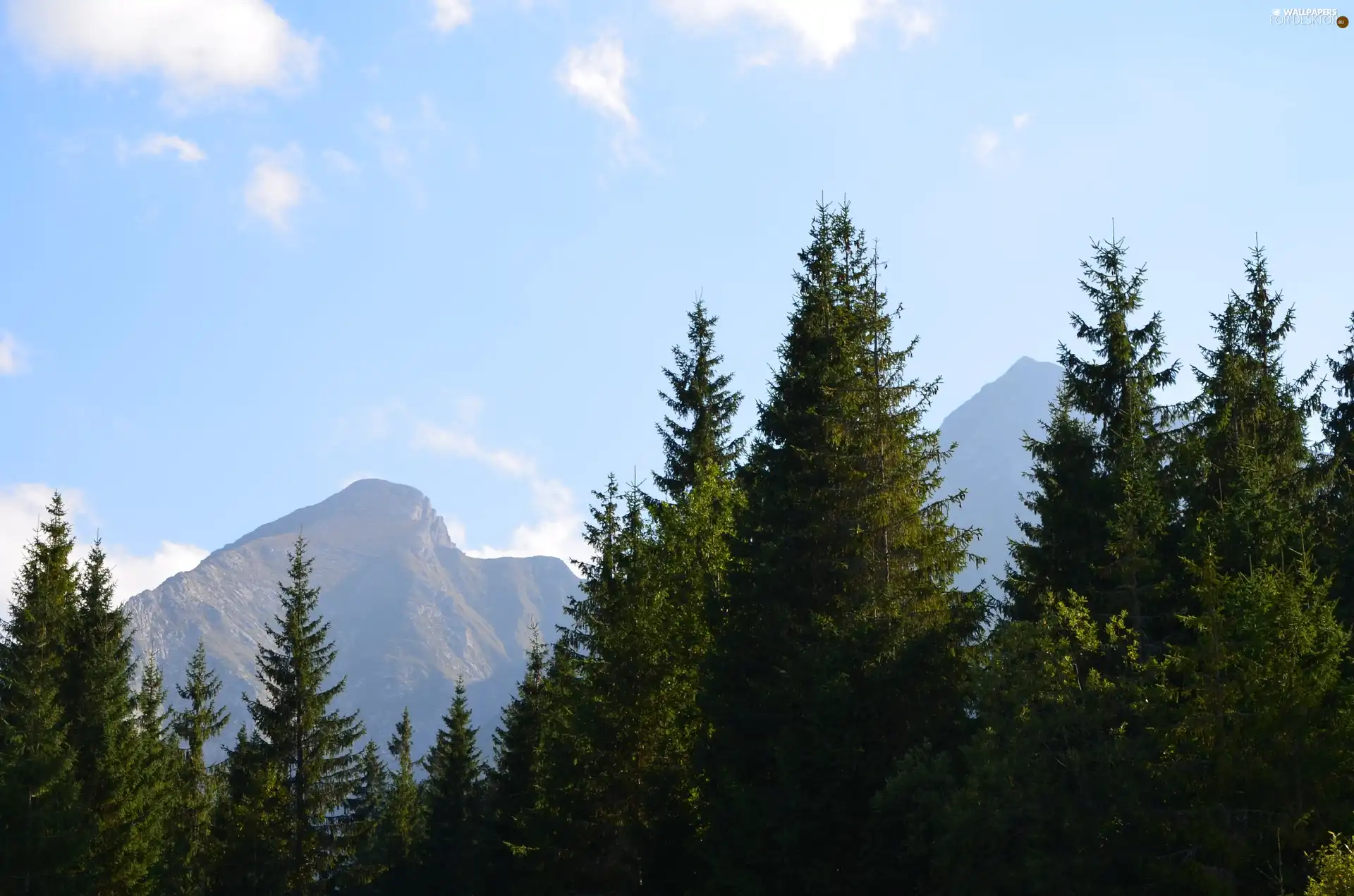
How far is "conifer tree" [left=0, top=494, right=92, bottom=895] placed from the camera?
1383 inches

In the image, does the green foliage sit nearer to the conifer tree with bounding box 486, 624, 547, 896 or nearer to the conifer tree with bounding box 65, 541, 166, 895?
the conifer tree with bounding box 486, 624, 547, 896

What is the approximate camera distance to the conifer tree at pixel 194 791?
48.7m

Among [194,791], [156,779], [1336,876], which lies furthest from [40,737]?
[1336,876]

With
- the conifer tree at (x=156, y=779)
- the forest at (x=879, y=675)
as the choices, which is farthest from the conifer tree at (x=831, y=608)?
the conifer tree at (x=156, y=779)

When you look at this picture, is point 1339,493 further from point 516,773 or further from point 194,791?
point 194,791

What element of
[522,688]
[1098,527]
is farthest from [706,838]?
[522,688]

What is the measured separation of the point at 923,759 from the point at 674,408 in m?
21.8

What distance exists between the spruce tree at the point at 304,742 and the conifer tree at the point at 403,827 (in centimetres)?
530

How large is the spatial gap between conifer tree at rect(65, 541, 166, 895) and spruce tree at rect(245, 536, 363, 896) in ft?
14.7

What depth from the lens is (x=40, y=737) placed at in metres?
36.7

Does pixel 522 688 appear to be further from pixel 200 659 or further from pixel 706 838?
pixel 200 659

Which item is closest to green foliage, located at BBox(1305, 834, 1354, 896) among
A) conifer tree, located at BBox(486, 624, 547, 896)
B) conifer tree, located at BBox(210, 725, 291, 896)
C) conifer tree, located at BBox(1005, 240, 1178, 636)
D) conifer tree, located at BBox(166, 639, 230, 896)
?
conifer tree, located at BBox(1005, 240, 1178, 636)

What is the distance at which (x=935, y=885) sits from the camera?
22.3m

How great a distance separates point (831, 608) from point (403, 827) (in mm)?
53459
